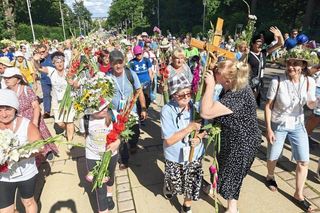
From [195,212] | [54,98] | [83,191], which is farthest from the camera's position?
[54,98]

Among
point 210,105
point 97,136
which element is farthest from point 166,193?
point 210,105

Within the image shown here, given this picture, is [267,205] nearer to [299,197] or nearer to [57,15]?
[299,197]

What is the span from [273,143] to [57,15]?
220ft

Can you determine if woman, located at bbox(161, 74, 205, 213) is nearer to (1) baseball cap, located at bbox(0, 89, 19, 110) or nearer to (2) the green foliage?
(1) baseball cap, located at bbox(0, 89, 19, 110)

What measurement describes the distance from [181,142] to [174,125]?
0.76 ft

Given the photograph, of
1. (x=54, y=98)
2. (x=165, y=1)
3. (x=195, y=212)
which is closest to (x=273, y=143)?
(x=195, y=212)

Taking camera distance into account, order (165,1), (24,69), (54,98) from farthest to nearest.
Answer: (165,1) < (24,69) < (54,98)

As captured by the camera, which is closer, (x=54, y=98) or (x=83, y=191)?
(x=83, y=191)

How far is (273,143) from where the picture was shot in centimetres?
384

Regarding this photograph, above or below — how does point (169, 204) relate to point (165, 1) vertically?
below

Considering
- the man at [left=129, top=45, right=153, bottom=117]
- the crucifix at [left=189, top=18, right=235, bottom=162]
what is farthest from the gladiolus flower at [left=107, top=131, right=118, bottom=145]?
the man at [left=129, top=45, right=153, bottom=117]

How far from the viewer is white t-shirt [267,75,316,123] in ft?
11.8

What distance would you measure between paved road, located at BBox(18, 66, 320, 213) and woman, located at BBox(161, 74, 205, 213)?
1.59 ft

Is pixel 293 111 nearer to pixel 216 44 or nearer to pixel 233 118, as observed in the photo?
pixel 233 118
